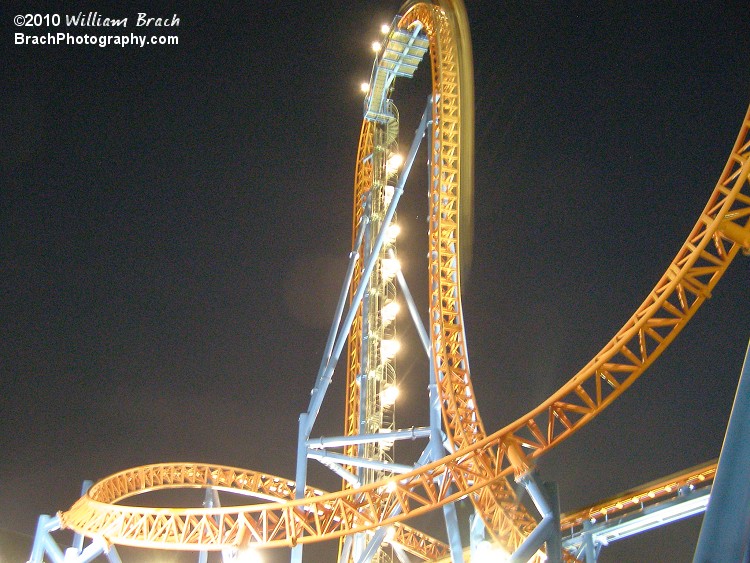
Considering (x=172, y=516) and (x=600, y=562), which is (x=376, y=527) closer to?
(x=172, y=516)

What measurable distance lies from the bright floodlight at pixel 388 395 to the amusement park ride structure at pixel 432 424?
3cm

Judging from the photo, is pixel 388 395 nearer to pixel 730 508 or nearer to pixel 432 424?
pixel 432 424

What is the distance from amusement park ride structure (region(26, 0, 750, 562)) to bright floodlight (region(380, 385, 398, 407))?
31mm

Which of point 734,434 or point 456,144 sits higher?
point 456,144

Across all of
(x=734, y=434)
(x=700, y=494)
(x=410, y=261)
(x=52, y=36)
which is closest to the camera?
(x=734, y=434)

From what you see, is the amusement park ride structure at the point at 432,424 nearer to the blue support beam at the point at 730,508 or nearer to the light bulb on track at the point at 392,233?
the light bulb on track at the point at 392,233

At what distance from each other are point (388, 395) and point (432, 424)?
2.60 meters

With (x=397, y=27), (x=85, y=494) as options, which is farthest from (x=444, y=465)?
(x=397, y=27)

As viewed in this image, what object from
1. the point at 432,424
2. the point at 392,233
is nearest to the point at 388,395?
the point at 432,424

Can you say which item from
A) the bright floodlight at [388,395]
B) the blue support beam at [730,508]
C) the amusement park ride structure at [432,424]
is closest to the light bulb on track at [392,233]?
the amusement park ride structure at [432,424]

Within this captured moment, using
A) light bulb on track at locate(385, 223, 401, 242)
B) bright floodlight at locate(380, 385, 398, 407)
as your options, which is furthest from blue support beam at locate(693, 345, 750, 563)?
light bulb on track at locate(385, 223, 401, 242)

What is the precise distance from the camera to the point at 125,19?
661 inches

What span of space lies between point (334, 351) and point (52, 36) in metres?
10.8

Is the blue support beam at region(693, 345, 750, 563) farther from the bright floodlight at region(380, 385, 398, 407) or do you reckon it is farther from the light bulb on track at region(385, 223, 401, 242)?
the light bulb on track at region(385, 223, 401, 242)
